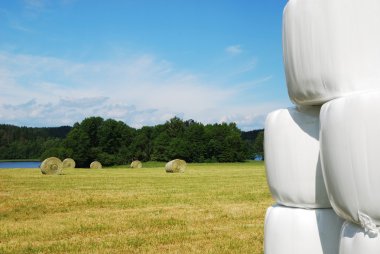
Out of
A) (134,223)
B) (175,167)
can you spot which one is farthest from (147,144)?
(134,223)

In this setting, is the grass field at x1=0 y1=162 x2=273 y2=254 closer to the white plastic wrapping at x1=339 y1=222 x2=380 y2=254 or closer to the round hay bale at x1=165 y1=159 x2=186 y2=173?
the white plastic wrapping at x1=339 y1=222 x2=380 y2=254

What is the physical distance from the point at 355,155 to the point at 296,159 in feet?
2.40

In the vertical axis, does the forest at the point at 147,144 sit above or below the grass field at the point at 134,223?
above

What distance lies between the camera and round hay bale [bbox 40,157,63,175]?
79.6 feet

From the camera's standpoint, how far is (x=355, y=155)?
2.23 m

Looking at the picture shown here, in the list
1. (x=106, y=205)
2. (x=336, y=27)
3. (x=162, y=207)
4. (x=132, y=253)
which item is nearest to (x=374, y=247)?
(x=336, y=27)

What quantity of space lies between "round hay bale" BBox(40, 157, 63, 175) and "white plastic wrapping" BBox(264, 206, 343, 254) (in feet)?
74.5

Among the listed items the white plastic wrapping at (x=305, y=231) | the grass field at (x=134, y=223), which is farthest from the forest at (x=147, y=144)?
the white plastic wrapping at (x=305, y=231)

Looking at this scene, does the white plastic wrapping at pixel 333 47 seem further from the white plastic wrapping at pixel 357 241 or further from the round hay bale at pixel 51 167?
the round hay bale at pixel 51 167

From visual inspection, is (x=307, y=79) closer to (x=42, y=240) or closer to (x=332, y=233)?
(x=332, y=233)

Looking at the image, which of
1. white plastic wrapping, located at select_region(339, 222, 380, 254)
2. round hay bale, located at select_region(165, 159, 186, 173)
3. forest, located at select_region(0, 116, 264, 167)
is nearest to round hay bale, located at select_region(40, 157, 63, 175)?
round hay bale, located at select_region(165, 159, 186, 173)

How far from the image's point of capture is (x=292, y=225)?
→ 3.00 meters

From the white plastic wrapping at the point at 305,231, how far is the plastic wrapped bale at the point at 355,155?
0.49m

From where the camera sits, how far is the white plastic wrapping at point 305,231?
2857 millimetres
